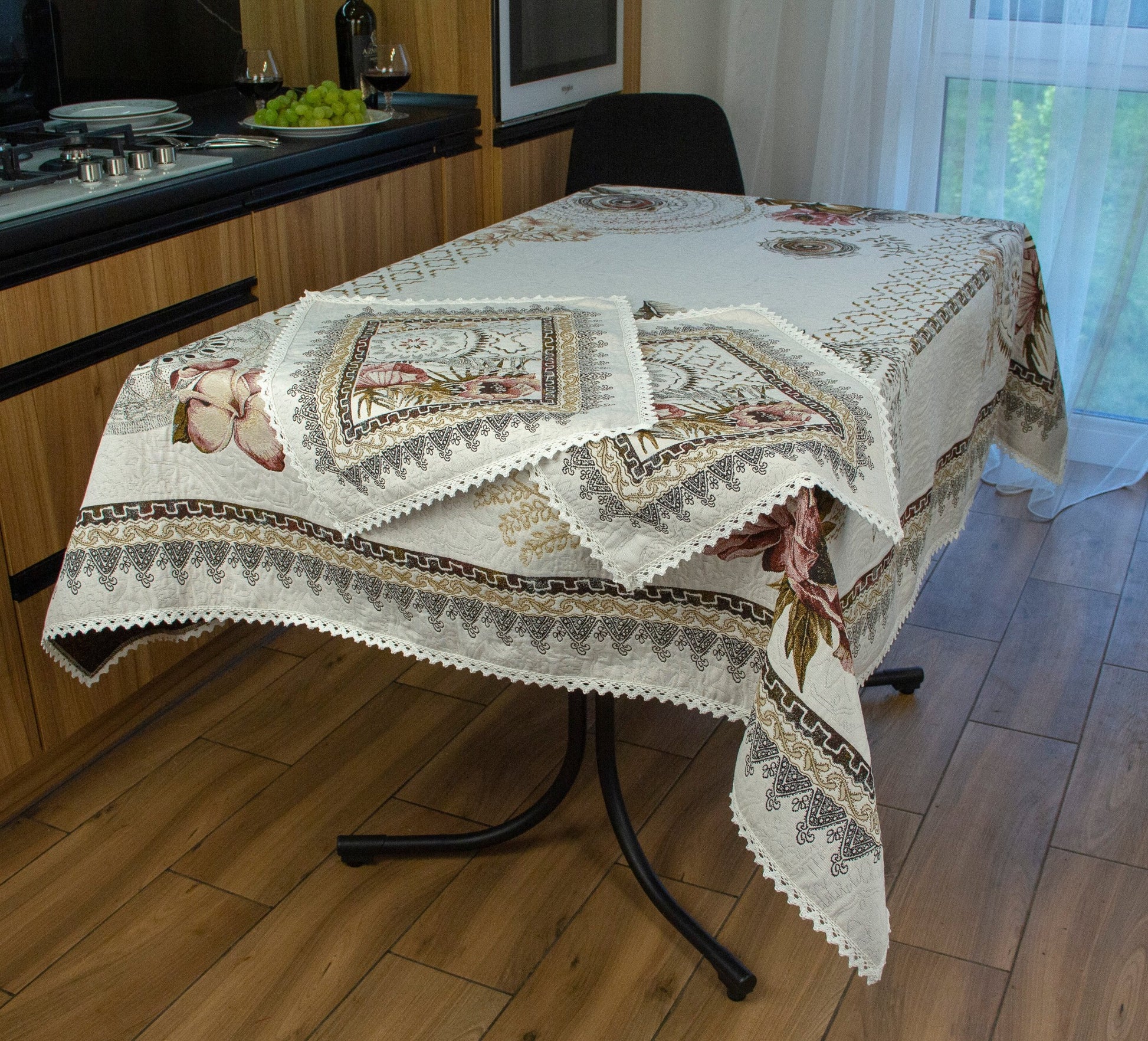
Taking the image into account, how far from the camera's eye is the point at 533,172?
9.57 ft

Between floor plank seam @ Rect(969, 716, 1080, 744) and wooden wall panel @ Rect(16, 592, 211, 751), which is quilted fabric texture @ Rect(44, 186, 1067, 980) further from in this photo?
floor plank seam @ Rect(969, 716, 1080, 744)

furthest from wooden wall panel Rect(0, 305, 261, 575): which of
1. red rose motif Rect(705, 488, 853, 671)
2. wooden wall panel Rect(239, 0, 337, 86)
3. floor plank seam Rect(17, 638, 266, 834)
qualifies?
wooden wall panel Rect(239, 0, 337, 86)

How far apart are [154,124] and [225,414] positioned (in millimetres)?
1330

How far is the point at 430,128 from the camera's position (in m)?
2.58

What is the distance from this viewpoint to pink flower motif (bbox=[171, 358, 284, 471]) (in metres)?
1.26

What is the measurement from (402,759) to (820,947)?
2.41 feet

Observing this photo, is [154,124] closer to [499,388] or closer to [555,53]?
[555,53]

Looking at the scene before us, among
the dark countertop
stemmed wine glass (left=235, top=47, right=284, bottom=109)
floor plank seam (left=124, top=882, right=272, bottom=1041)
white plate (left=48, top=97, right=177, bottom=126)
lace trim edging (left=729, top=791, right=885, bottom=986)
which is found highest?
stemmed wine glass (left=235, top=47, right=284, bottom=109)

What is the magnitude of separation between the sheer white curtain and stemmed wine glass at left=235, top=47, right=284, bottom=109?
1152mm

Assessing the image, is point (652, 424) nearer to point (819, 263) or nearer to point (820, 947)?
point (819, 263)

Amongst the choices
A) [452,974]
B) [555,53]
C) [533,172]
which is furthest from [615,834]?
[555,53]

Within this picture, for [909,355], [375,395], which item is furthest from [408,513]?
[909,355]

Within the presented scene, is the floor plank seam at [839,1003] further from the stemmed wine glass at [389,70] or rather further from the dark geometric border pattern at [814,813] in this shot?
the stemmed wine glass at [389,70]

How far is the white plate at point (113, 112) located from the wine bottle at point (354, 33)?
0.44 meters
